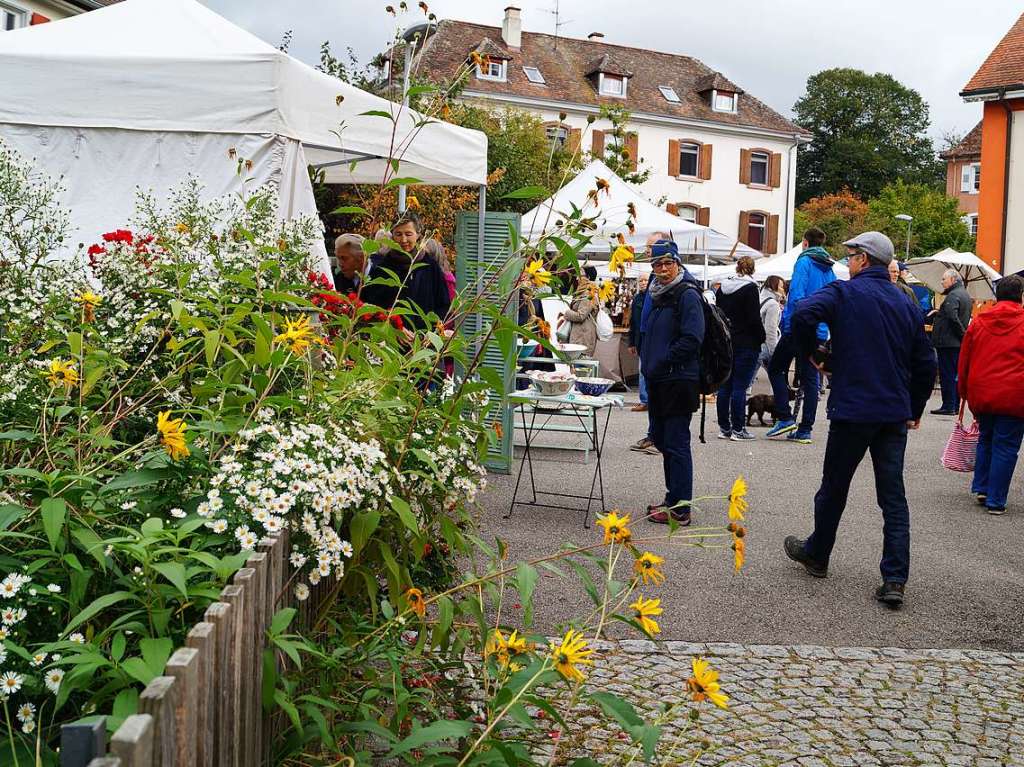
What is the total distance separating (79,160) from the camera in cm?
765

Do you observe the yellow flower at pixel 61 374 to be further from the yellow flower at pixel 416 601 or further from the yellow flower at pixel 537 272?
the yellow flower at pixel 537 272

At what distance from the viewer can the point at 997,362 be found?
8.52 m

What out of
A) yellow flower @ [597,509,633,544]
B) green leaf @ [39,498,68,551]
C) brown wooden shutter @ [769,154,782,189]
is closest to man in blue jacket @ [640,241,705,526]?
yellow flower @ [597,509,633,544]

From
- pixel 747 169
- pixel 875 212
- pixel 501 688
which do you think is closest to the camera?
pixel 501 688

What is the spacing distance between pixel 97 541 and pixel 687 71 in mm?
56655

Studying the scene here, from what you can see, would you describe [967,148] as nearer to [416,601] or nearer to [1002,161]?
[1002,161]

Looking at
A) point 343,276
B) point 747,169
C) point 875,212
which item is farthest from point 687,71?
point 343,276

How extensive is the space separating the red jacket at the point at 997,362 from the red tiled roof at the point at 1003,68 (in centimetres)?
2357

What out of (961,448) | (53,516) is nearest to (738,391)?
(961,448)

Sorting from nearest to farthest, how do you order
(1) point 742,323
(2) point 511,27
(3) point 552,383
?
(3) point 552,383 < (1) point 742,323 < (2) point 511,27

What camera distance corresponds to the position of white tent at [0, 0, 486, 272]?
7441mm

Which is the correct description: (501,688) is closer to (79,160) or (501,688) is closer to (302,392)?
(302,392)

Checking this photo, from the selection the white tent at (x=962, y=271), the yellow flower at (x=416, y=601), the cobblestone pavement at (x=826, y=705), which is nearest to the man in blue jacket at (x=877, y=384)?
the cobblestone pavement at (x=826, y=705)

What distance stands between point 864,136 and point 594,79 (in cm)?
3210
